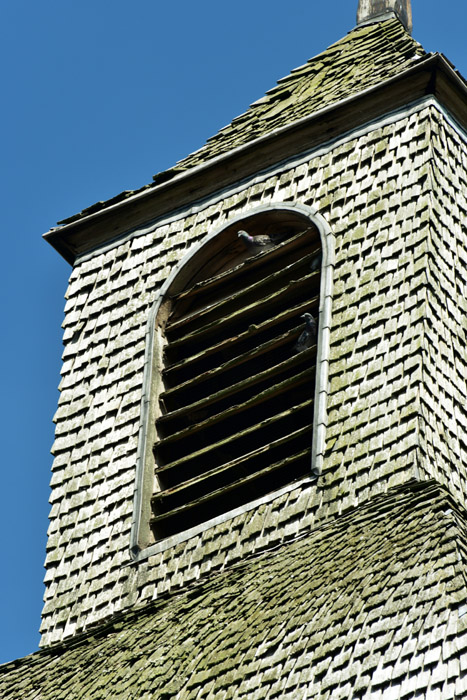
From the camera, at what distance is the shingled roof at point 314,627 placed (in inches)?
410

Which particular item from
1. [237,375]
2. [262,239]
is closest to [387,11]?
[262,239]

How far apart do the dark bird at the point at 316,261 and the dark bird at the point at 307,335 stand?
1.83 ft

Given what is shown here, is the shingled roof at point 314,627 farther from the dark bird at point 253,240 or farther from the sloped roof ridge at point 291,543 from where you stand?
the dark bird at point 253,240

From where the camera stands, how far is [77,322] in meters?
16.0

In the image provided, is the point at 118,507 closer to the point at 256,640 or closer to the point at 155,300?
the point at 155,300

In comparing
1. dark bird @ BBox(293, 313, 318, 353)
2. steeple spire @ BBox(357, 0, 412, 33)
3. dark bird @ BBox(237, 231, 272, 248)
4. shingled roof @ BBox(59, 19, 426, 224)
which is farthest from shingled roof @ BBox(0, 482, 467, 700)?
steeple spire @ BBox(357, 0, 412, 33)

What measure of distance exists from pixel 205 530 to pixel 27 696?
5.22ft

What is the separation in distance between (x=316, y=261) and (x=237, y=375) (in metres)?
1.08

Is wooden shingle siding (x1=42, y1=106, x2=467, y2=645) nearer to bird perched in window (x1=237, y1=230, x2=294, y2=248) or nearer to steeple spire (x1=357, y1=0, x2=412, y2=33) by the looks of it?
bird perched in window (x1=237, y1=230, x2=294, y2=248)

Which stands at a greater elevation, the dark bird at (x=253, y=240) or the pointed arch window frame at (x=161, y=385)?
the dark bird at (x=253, y=240)

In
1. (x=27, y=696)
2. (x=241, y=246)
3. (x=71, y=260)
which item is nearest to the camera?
(x=27, y=696)

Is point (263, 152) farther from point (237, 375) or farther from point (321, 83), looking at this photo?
point (237, 375)

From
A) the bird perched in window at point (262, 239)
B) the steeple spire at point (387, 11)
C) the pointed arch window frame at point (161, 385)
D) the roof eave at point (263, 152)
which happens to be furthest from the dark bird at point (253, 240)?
the steeple spire at point (387, 11)

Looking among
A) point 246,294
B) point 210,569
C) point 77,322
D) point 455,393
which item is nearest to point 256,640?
point 210,569
